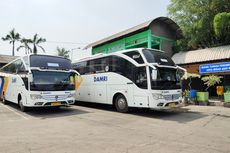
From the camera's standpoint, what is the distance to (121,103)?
1101 centimetres

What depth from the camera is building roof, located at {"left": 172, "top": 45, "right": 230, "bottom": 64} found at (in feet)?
52.7

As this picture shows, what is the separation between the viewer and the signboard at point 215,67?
15307mm

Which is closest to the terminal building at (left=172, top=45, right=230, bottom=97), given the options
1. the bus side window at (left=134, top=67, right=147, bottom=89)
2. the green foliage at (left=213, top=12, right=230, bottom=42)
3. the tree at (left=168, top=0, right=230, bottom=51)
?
the green foliage at (left=213, top=12, right=230, bottom=42)

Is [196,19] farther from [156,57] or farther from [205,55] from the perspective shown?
[156,57]

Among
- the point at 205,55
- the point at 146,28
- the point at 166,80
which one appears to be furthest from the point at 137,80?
the point at 146,28

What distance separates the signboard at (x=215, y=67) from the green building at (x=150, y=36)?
16.7ft

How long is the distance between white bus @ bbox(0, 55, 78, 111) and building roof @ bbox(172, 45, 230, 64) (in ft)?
37.4

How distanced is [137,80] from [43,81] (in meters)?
4.70

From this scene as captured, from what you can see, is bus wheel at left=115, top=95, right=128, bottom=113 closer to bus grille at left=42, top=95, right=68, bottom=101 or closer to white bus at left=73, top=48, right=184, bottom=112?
white bus at left=73, top=48, right=184, bottom=112

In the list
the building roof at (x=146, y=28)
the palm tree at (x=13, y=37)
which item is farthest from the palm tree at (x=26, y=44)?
the building roof at (x=146, y=28)

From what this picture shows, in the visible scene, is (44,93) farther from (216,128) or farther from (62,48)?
(62,48)

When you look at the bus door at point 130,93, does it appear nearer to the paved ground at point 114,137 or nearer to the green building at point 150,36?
the paved ground at point 114,137

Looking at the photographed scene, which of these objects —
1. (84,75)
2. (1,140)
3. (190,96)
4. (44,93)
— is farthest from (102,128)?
(190,96)

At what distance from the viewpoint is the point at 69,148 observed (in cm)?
509
